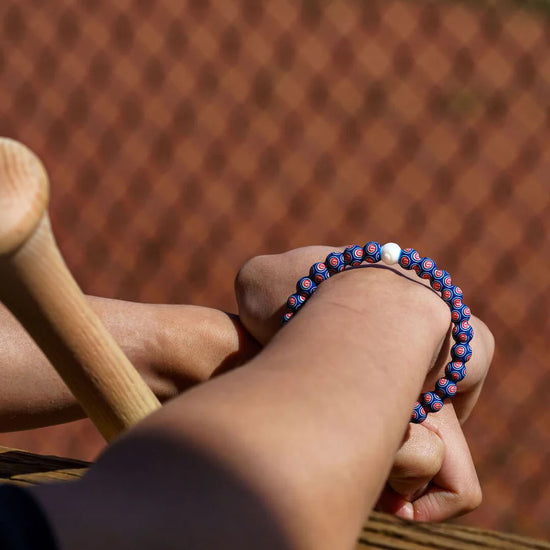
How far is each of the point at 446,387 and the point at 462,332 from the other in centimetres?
4

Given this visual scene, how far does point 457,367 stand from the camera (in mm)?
441

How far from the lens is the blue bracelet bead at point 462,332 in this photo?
0.42 meters

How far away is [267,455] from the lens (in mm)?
204

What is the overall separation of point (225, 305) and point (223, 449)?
258 centimetres

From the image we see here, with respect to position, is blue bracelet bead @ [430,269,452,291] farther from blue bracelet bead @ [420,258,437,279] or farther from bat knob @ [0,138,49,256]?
bat knob @ [0,138,49,256]

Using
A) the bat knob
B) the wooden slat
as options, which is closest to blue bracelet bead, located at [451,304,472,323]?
the wooden slat

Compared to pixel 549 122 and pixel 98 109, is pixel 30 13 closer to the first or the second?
pixel 98 109

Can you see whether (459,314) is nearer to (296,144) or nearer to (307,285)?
(307,285)

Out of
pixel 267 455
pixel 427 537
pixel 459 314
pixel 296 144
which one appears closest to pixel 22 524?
pixel 267 455

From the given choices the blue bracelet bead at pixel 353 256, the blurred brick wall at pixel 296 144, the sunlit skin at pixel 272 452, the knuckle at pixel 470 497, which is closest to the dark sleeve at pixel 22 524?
the sunlit skin at pixel 272 452

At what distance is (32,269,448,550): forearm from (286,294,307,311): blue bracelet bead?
0.13 metres

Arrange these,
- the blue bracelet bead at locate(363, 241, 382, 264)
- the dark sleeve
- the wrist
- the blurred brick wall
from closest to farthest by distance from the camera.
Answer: the dark sleeve
the wrist
the blue bracelet bead at locate(363, 241, 382, 264)
the blurred brick wall

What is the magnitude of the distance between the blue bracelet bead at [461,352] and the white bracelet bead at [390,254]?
0.21 ft

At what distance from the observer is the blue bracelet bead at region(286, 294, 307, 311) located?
1.34 feet
